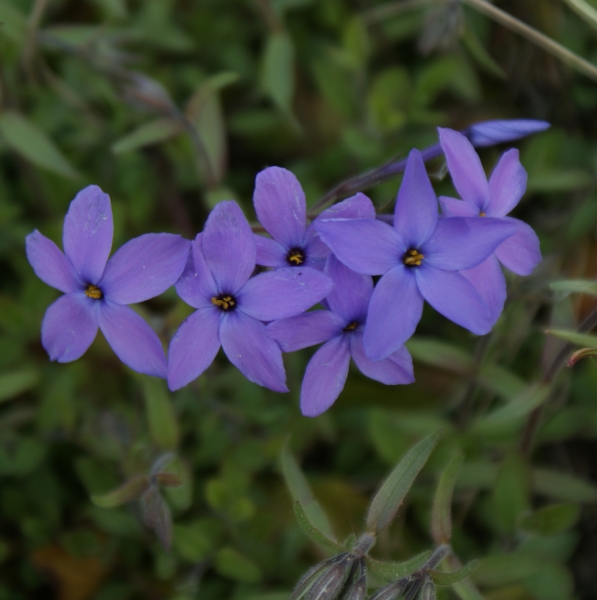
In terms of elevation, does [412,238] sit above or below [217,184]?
above

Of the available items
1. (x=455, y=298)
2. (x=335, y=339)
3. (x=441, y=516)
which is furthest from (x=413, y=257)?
(x=441, y=516)

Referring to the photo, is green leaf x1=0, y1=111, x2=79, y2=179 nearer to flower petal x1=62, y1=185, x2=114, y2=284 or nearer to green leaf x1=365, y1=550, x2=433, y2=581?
flower petal x1=62, y1=185, x2=114, y2=284

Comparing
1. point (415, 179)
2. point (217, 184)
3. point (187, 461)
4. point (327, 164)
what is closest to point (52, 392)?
point (187, 461)

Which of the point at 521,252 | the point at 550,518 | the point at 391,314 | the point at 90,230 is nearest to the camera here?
the point at 391,314

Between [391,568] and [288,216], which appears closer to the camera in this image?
[288,216]

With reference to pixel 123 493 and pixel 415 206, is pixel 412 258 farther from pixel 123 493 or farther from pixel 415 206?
pixel 123 493

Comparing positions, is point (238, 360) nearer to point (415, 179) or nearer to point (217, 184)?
point (415, 179)
